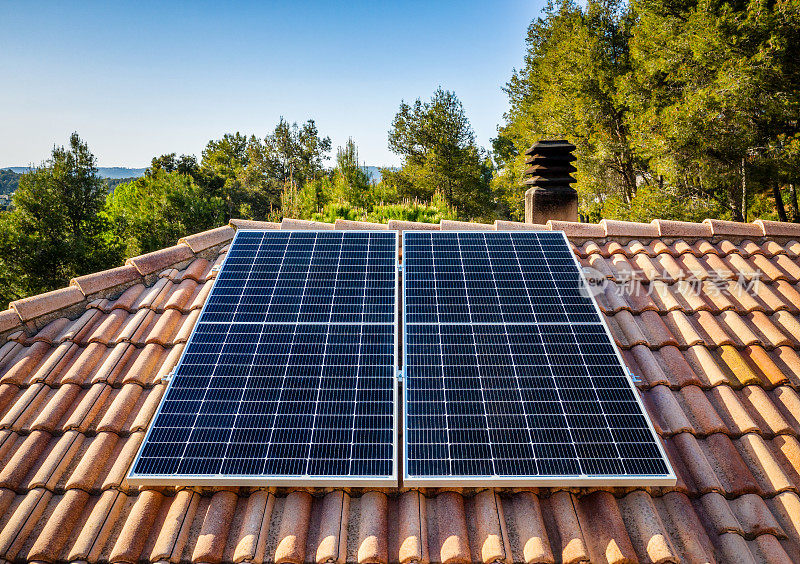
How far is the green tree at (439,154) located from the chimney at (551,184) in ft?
140

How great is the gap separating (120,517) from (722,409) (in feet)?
20.5

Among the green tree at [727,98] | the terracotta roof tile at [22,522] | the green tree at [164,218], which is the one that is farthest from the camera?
the green tree at [164,218]

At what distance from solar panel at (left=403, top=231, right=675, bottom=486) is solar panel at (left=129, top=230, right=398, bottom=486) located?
0.34 metres

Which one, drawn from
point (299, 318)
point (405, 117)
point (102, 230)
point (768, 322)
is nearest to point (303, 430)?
point (299, 318)

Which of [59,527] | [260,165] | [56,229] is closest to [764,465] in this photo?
[59,527]

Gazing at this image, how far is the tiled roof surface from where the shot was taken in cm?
364

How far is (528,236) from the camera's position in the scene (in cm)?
676

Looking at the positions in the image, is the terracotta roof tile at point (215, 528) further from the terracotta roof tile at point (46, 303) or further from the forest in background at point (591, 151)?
the forest in background at point (591, 151)

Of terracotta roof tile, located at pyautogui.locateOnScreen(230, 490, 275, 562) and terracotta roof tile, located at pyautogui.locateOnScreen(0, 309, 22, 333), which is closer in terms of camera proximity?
terracotta roof tile, located at pyautogui.locateOnScreen(230, 490, 275, 562)

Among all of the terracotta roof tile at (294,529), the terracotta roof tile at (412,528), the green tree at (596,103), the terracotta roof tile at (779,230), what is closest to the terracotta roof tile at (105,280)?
the terracotta roof tile at (294,529)

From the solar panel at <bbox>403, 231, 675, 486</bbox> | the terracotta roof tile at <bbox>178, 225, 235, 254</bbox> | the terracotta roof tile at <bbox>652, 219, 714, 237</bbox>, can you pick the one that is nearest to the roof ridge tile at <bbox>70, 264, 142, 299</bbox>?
the terracotta roof tile at <bbox>178, 225, 235, 254</bbox>

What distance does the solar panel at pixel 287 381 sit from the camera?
13.1ft

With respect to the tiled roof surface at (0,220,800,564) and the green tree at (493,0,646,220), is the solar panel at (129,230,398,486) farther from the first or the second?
the green tree at (493,0,646,220)

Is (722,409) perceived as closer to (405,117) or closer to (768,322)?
(768,322)
